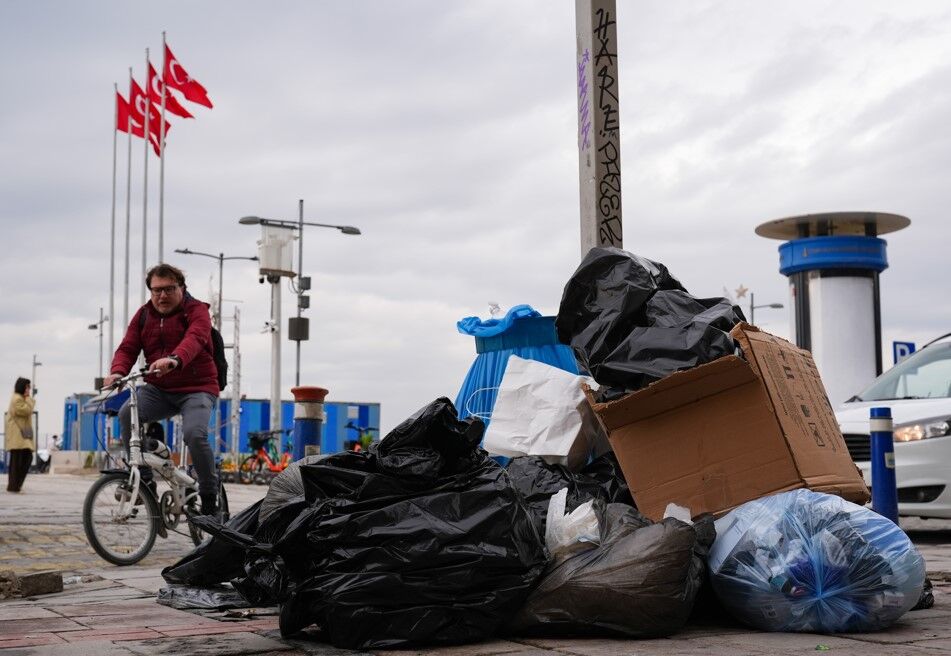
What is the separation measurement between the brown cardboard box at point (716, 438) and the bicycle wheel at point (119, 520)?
3.43m

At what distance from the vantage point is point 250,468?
26.5 meters

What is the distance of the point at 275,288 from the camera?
2538cm

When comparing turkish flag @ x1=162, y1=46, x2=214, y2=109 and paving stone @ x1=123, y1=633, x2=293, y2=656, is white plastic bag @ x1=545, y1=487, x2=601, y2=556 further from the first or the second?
turkish flag @ x1=162, y1=46, x2=214, y2=109

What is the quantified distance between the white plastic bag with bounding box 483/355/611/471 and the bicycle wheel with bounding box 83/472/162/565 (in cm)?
277

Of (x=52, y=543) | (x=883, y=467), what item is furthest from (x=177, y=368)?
(x=883, y=467)

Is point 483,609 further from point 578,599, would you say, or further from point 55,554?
point 55,554

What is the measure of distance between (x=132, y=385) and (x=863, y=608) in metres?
4.57

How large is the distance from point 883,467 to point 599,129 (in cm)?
228

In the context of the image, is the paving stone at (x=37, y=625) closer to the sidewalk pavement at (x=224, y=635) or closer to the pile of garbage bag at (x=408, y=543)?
the sidewalk pavement at (x=224, y=635)

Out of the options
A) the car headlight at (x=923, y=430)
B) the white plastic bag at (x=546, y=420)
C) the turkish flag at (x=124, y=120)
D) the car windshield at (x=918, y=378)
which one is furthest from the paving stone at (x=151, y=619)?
the turkish flag at (x=124, y=120)

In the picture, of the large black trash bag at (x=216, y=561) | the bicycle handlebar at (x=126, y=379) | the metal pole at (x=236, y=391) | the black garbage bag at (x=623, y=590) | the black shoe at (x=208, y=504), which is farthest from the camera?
the metal pole at (x=236, y=391)

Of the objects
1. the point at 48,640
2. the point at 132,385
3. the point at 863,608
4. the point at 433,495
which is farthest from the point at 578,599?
the point at 132,385

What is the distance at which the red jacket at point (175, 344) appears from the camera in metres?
6.93


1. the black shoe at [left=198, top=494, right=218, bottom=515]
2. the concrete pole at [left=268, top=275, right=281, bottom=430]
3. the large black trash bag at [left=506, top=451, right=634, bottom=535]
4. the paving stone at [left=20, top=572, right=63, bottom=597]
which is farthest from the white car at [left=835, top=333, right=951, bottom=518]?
the concrete pole at [left=268, top=275, right=281, bottom=430]
